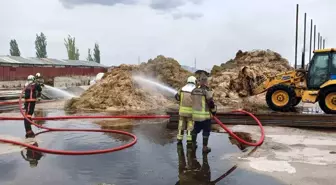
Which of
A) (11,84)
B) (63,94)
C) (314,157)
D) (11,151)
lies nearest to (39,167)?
(11,151)

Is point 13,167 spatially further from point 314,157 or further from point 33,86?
point 314,157

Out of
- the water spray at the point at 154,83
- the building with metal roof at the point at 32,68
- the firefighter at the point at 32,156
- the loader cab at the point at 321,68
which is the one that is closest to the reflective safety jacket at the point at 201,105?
the firefighter at the point at 32,156

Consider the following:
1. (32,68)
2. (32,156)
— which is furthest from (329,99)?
(32,68)

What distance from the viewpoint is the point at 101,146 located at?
8.46 meters

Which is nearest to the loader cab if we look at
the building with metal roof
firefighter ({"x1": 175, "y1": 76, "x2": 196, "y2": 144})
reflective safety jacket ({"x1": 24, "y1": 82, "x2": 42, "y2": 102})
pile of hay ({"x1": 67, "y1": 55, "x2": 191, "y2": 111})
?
firefighter ({"x1": 175, "y1": 76, "x2": 196, "y2": 144})

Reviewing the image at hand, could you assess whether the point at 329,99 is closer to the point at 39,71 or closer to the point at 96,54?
the point at 39,71

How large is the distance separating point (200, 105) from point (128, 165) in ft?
6.87

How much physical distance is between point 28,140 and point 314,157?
7.07 meters

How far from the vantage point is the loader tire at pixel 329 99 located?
11.7 metres

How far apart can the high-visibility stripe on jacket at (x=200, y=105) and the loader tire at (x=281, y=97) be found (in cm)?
641

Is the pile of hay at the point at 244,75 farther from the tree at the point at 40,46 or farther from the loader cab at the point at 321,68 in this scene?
the tree at the point at 40,46

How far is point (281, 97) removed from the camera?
13.2 metres

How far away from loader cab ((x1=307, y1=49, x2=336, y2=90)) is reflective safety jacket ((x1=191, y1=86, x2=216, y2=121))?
20.7 ft

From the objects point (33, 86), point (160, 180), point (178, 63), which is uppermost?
point (178, 63)
